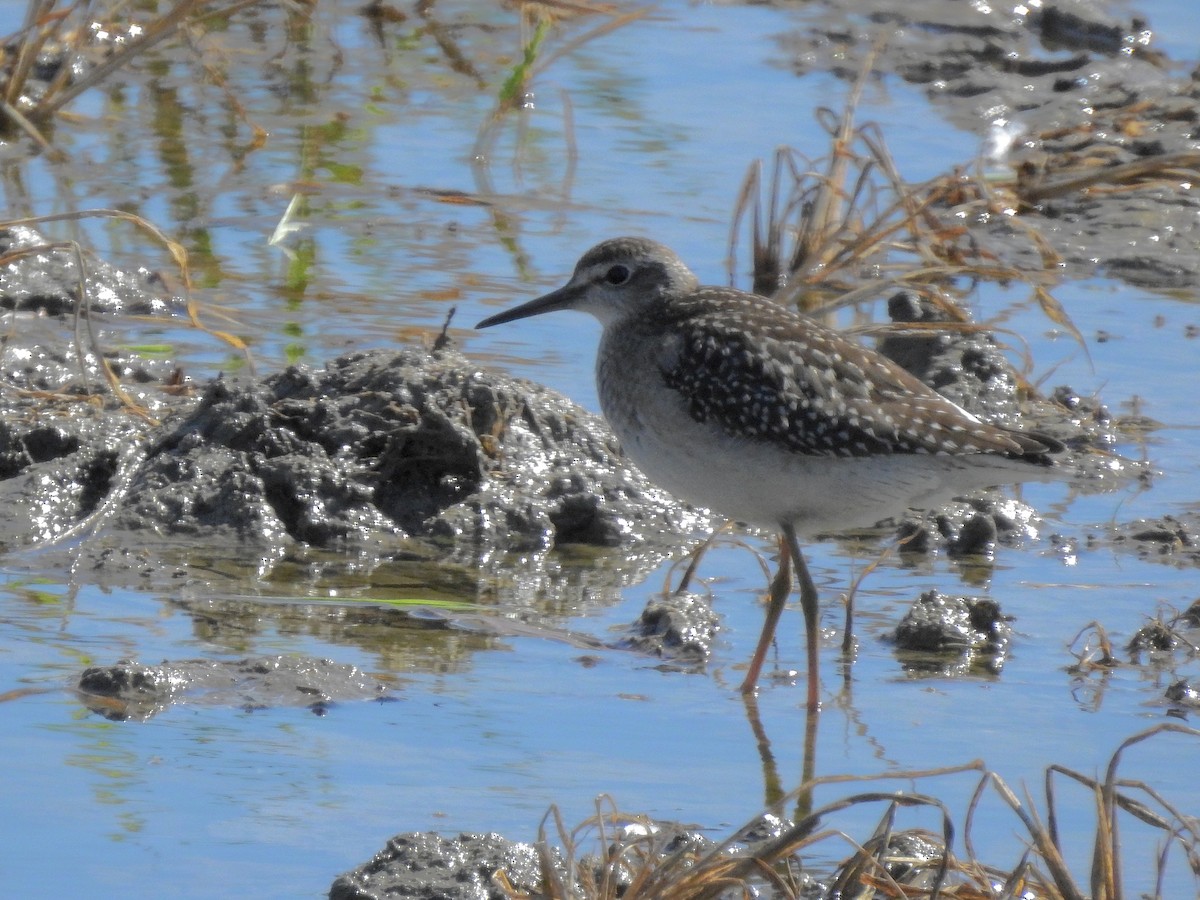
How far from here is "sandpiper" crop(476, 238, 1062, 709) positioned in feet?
22.1

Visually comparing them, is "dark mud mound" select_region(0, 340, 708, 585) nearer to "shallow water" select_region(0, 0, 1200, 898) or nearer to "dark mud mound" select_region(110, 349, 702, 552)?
"dark mud mound" select_region(110, 349, 702, 552)

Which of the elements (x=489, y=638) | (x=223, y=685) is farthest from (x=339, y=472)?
(x=223, y=685)

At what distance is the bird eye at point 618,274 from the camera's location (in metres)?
7.63

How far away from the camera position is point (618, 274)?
766 cm

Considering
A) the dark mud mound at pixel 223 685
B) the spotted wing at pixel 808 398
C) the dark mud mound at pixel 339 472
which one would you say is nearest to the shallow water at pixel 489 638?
the dark mud mound at pixel 223 685

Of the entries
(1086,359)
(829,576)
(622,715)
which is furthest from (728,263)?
(622,715)

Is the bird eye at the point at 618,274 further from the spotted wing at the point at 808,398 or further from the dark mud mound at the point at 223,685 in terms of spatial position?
the dark mud mound at the point at 223,685

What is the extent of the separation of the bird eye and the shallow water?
3.89 feet

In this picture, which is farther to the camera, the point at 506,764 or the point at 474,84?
the point at 474,84

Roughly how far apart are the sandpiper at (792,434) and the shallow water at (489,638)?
52 centimetres

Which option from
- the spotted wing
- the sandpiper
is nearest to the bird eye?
the sandpiper

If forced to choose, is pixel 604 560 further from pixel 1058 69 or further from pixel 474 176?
pixel 1058 69

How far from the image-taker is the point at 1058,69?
15.6m

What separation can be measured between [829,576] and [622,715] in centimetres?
181
